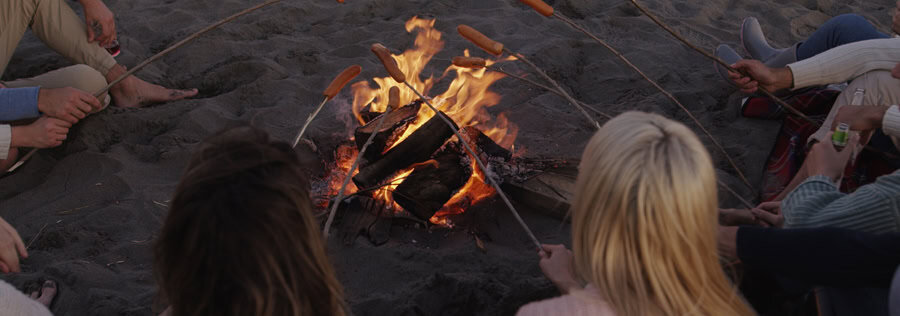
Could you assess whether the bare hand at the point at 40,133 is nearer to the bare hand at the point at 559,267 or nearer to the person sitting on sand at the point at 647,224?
the bare hand at the point at 559,267

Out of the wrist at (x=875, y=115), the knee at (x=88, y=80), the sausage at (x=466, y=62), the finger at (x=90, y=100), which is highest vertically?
the wrist at (x=875, y=115)

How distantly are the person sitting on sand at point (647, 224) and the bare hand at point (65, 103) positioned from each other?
2.59 metres

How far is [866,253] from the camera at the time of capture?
1707 mm

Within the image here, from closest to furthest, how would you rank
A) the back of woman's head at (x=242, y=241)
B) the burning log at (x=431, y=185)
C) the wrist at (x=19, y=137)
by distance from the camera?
the back of woman's head at (x=242, y=241) → the burning log at (x=431, y=185) → the wrist at (x=19, y=137)

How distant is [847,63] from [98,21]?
418 centimetres

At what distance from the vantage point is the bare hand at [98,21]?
3570 mm

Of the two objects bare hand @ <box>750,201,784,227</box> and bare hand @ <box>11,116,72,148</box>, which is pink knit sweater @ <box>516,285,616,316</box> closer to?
bare hand @ <box>750,201,784,227</box>

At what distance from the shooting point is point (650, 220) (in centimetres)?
142

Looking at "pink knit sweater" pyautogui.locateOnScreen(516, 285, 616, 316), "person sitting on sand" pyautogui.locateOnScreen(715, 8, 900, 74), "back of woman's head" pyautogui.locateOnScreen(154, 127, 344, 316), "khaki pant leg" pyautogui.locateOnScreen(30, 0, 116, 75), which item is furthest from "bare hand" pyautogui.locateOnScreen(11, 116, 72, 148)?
"person sitting on sand" pyautogui.locateOnScreen(715, 8, 900, 74)

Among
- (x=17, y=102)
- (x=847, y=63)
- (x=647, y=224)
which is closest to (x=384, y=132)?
(x=647, y=224)

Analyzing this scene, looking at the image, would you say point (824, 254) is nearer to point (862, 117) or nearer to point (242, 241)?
point (862, 117)

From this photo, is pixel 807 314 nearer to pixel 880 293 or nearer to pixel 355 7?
pixel 880 293

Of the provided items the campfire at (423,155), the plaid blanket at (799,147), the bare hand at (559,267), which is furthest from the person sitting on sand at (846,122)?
the campfire at (423,155)

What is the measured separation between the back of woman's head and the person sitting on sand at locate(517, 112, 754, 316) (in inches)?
26.4
